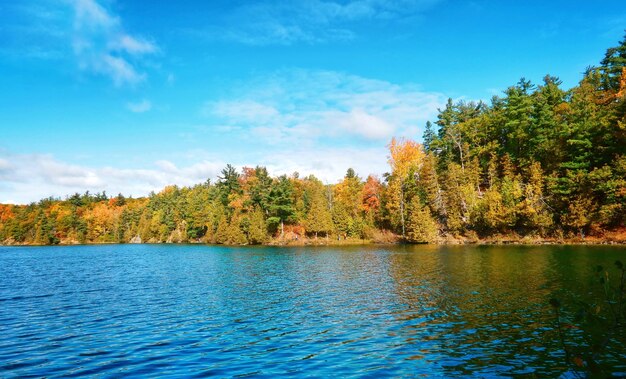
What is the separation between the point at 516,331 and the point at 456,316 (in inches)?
141

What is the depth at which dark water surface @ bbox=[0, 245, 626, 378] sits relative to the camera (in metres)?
14.5

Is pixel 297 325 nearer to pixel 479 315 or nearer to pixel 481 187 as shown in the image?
pixel 479 315

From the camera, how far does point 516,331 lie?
17875 mm

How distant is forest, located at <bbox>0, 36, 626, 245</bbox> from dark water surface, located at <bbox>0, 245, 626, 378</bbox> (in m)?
33.3

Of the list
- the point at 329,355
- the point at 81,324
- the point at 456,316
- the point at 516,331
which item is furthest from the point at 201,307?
the point at 516,331

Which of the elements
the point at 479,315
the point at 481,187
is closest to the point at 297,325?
the point at 479,315

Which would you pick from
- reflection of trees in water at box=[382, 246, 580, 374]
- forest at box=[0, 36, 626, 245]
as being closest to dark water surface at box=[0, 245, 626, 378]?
reflection of trees in water at box=[382, 246, 580, 374]

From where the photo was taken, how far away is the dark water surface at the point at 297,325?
47.6 feet

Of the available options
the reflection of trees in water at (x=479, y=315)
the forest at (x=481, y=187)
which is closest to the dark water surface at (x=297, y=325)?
the reflection of trees in water at (x=479, y=315)

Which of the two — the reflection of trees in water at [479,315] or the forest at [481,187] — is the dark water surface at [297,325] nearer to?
the reflection of trees in water at [479,315]

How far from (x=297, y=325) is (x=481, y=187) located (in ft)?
263

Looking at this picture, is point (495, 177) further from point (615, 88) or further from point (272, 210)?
point (272, 210)

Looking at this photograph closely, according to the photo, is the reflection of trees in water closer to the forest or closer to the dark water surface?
the dark water surface

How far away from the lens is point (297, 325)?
20422 millimetres
